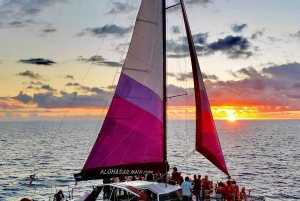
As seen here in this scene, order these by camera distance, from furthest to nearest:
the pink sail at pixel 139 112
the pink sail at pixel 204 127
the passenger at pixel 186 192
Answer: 1. the pink sail at pixel 139 112
2. the pink sail at pixel 204 127
3. the passenger at pixel 186 192

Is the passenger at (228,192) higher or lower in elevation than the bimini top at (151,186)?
lower

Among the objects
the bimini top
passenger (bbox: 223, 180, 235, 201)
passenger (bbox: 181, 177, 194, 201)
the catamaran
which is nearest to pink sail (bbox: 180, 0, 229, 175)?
the catamaran

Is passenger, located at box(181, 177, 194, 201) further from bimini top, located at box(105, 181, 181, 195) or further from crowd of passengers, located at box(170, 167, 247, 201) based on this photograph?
bimini top, located at box(105, 181, 181, 195)

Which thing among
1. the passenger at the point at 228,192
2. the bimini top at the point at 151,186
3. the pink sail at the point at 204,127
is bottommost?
the passenger at the point at 228,192

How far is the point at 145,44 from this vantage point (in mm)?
22234

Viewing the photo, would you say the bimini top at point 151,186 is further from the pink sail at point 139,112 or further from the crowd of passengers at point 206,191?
the pink sail at point 139,112

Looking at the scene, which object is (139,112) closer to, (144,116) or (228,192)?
(144,116)

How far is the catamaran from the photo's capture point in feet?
69.9

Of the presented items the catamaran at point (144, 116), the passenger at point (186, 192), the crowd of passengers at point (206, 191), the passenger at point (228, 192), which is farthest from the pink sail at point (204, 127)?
the passenger at point (186, 192)

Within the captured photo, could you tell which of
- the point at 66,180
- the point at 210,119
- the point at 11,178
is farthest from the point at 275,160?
the point at 210,119

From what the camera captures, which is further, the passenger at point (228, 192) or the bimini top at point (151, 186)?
the passenger at point (228, 192)

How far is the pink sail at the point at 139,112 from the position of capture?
2155 cm

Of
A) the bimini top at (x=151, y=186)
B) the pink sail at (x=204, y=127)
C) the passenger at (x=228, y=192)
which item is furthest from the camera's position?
the passenger at (x=228, y=192)

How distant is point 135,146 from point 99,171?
2673 mm
